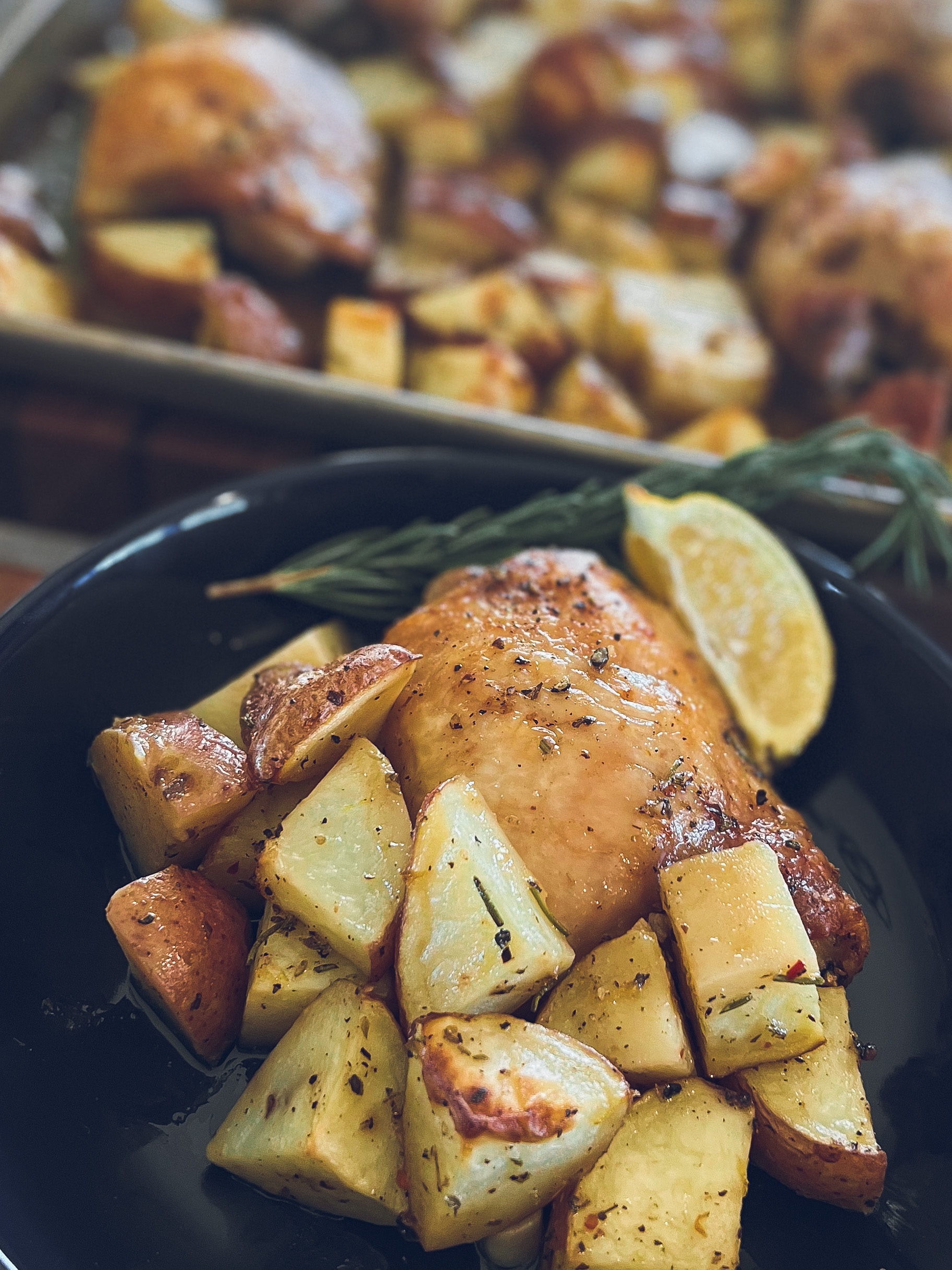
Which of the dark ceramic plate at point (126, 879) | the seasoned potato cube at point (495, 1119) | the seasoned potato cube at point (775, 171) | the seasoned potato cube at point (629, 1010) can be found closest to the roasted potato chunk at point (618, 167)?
the seasoned potato cube at point (775, 171)

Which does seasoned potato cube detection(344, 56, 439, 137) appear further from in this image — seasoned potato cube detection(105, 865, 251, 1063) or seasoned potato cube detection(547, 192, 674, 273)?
seasoned potato cube detection(105, 865, 251, 1063)

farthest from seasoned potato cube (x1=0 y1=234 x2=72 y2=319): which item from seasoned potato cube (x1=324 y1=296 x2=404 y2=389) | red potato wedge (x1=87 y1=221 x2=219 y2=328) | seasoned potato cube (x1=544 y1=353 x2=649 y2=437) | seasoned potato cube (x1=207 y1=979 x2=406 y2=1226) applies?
seasoned potato cube (x1=207 y1=979 x2=406 y2=1226)

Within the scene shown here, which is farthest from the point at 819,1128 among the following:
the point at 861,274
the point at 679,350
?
the point at 861,274

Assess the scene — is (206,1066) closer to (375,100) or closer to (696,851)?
(696,851)

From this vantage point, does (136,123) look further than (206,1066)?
Yes

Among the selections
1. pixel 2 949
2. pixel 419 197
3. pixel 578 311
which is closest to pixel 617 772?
pixel 2 949

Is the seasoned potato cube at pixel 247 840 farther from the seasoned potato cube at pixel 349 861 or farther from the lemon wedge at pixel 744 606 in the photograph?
the lemon wedge at pixel 744 606
